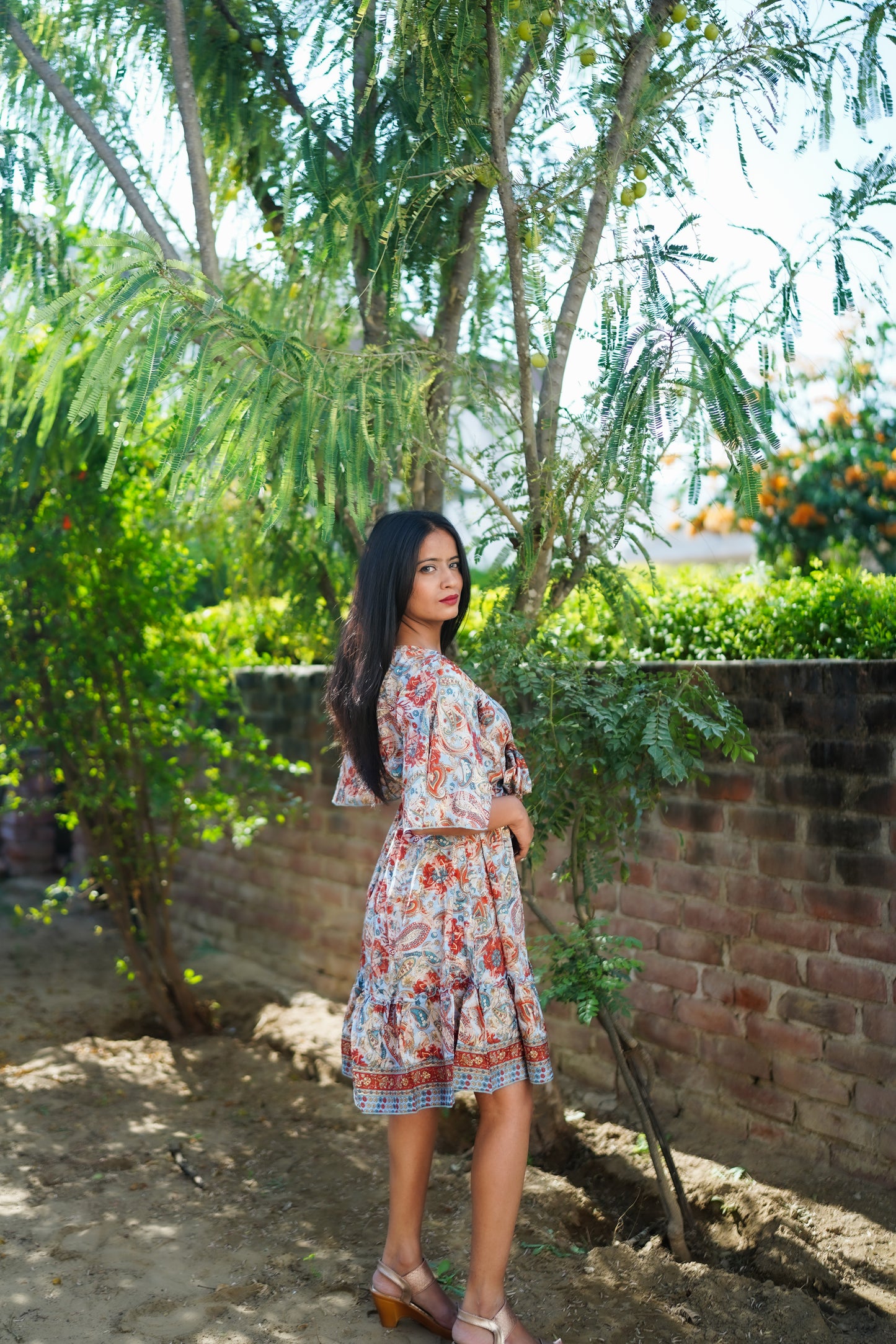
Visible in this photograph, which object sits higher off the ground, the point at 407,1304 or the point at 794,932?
the point at 794,932

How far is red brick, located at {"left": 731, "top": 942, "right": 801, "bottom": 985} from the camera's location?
3230 mm

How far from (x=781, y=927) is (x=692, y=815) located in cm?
46

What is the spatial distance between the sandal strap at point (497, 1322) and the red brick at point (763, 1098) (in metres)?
1.22

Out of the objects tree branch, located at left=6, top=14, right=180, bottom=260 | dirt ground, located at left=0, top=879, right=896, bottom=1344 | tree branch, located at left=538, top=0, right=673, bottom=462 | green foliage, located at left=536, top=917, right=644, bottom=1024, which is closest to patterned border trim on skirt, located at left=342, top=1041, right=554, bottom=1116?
green foliage, located at left=536, top=917, right=644, bottom=1024

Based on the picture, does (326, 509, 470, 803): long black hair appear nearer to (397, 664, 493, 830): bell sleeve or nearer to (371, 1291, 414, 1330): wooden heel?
(397, 664, 493, 830): bell sleeve

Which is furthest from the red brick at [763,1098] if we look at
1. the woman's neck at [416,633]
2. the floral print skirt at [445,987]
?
the woman's neck at [416,633]

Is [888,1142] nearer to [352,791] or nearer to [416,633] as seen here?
[352,791]

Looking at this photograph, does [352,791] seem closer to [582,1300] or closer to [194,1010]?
[582,1300]

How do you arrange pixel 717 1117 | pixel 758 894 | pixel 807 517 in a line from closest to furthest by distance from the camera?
pixel 758 894, pixel 717 1117, pixel 807 517

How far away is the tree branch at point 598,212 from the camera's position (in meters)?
2.98

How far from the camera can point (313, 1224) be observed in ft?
10.3

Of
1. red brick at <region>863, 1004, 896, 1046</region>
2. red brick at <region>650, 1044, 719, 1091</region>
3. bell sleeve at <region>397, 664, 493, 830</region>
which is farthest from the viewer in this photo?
red brick at <region>650, 1044, 719, 1091</region>

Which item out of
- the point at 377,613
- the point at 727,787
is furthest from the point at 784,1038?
the point at 377,613

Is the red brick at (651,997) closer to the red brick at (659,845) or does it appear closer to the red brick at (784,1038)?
the red brick at (784,1038)
